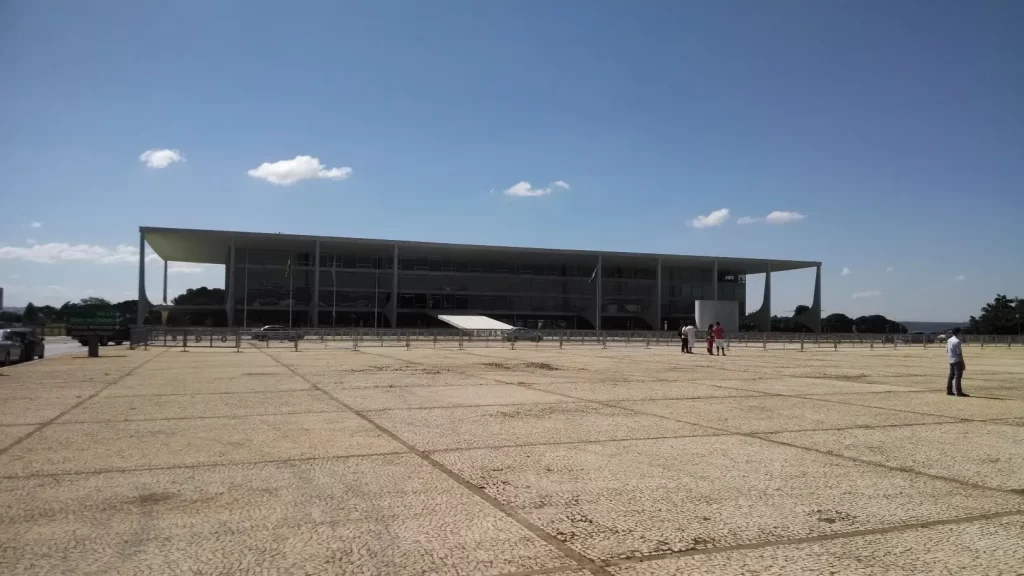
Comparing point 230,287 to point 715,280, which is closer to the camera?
point 230,287

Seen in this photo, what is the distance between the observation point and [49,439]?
940 cm

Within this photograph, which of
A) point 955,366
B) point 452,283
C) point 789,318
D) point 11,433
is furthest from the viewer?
point 789,318

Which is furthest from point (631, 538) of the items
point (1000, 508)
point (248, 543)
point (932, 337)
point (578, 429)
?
point (932, 337)

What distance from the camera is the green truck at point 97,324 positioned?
4494cm

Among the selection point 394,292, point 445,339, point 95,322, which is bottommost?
point 445,339

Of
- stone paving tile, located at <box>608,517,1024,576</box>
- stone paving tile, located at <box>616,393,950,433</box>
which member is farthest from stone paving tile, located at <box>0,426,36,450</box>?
stone paving tile, located at <box>616,393,950,433</box>

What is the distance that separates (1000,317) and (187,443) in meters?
141

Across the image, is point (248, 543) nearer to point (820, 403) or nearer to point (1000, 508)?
point (1000, 508)

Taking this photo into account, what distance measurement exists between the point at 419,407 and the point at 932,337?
73894 mm

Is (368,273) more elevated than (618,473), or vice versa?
(368,273)

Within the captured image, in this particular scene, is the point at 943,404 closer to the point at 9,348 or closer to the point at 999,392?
the point at 999,392

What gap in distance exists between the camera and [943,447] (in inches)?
357

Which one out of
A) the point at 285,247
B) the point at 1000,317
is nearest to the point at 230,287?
the point at 285,247

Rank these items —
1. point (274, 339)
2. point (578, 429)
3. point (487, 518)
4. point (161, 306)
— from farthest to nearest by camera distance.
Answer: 1. point (161, 306)
2. point (274, 339)
3. point (578, 429)
4. point (487, 518)
